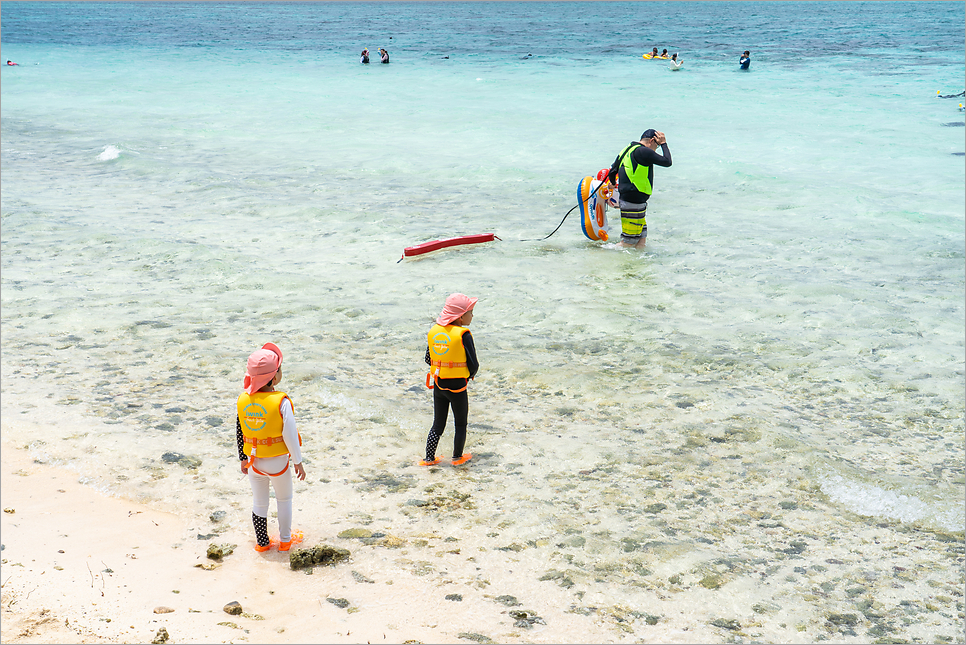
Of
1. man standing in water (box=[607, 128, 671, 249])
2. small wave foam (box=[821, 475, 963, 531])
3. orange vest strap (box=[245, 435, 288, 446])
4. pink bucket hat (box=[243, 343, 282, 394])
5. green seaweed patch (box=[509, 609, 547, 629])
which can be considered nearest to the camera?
green seaweed patch (box=[509, 609, 547, 629])

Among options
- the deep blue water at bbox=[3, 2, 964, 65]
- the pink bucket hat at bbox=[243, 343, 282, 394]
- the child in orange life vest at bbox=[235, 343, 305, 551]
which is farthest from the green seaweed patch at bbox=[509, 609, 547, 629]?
the deep blue water at bbox=[3, 2, 964, 65]

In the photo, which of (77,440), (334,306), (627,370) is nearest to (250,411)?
(77,440)

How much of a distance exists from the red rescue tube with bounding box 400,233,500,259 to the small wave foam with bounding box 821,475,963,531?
314 inches

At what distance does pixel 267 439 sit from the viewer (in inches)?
201

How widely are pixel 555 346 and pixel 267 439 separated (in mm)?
5019

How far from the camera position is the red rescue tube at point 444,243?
1306cm

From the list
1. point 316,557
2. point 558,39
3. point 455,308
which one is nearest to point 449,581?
point 316,557

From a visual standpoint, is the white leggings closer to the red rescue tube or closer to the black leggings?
the black leggings

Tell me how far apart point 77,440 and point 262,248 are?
23.4 ft

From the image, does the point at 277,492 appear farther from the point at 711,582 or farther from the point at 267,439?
the point at 711,582

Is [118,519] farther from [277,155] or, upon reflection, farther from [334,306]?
[277,155]

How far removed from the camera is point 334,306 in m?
10.8

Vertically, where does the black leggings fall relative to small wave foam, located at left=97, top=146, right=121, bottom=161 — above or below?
below

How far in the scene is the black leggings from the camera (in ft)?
21.5
